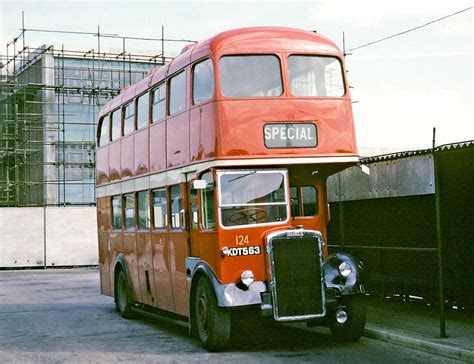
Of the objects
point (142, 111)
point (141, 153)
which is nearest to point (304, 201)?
point (141, 153)

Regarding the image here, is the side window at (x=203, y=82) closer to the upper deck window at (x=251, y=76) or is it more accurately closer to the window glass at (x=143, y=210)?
the upper deck window at (x=251, y=76)

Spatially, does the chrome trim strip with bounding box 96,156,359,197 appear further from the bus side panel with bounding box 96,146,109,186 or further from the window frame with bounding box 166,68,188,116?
the bus side panel with bounding box 96,146,109,186

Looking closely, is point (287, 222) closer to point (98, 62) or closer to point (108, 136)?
point (108, 136)

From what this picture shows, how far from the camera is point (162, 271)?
13617 mm

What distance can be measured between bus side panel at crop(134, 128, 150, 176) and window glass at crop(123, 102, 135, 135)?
1.94 ft

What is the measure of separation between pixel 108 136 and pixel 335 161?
696cm

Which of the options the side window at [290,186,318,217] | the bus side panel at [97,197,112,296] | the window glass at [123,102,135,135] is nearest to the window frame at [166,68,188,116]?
the side window at [290,186,318,217]

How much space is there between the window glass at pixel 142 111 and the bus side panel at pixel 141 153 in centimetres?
14

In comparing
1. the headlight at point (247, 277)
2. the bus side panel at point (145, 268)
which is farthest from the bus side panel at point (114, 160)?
the headlight at point (247, 277)

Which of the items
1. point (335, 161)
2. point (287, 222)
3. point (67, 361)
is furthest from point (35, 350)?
point (335, 161)

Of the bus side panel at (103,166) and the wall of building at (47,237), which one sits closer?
the bus side panel at (103,166)

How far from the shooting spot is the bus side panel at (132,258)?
15.3 metres

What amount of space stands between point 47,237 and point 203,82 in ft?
91.2

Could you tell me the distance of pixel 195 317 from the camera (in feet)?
38.2
